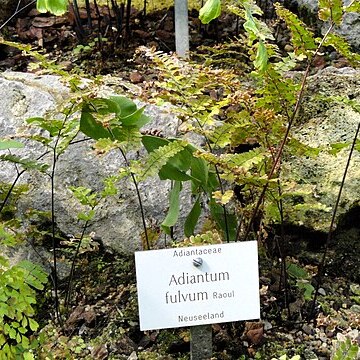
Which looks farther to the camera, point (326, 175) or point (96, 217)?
point (326, 175)

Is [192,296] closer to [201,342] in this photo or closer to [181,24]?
[201,342]

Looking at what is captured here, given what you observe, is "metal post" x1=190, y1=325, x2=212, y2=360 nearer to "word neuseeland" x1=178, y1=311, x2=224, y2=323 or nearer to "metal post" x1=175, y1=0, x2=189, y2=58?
"word neuseeland" x1=178, y1=311, x2=224, y2=323

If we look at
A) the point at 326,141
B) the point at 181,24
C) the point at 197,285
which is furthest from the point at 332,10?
the point at 181,24

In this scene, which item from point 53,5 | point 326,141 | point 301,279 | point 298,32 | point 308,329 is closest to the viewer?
point 53,5

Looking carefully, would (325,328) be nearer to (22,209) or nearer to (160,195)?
(160,195)

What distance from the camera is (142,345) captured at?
170 centimetres

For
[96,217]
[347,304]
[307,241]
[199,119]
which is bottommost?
[347,304]

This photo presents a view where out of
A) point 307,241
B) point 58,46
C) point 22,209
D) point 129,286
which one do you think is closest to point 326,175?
point 307,241

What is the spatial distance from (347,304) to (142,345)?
642mm

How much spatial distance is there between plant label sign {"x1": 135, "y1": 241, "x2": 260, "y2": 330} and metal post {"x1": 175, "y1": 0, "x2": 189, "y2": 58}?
45.5 inches

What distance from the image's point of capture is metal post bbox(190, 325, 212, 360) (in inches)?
59.4

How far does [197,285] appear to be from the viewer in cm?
142

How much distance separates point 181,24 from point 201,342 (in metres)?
1.35

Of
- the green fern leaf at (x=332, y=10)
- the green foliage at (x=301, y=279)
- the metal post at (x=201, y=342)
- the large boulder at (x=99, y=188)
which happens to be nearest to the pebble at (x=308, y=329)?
the green foliage at (x=301, y=279)
